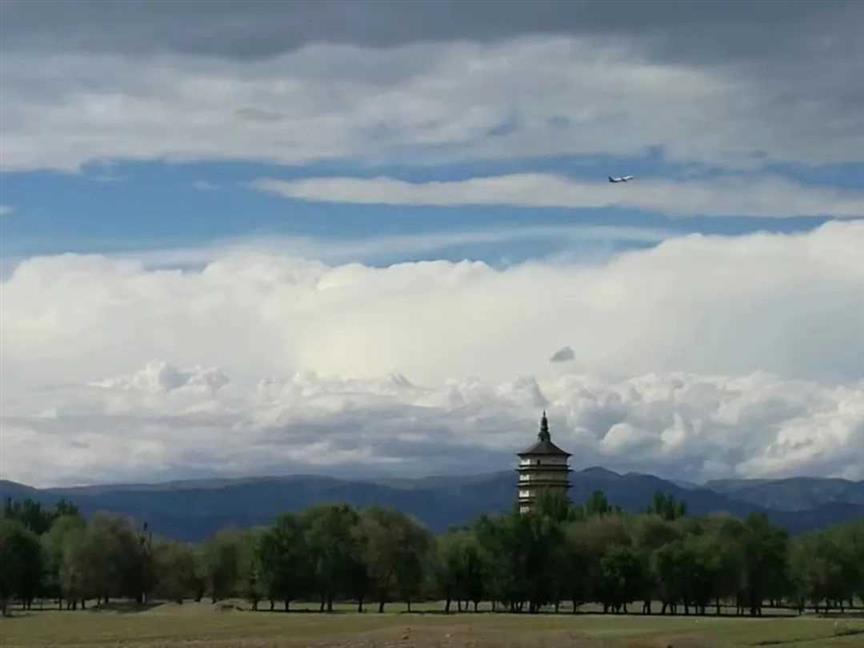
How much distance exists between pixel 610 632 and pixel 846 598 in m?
87.4

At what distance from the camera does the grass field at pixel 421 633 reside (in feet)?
281

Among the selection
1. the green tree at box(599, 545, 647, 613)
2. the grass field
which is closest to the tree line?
the green tree at box(599, 545, 647, 613)

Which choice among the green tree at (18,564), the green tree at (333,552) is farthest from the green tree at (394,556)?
the green tree at (18,564)

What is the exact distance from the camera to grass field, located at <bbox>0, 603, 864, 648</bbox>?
281ft

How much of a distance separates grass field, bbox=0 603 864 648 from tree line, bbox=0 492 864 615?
134 feet

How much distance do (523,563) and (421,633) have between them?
274ft

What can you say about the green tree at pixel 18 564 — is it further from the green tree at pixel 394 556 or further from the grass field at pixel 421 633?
the grass field at pixel 421 633

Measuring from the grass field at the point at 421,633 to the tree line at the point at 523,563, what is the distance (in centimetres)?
4081

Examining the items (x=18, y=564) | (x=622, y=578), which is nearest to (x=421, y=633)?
(x=622, y=578)

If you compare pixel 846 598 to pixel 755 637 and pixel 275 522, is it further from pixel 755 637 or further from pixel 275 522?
pixel 755 637

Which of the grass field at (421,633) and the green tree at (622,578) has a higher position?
the green tree at (622,578)

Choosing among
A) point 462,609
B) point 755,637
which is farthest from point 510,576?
point 755,637

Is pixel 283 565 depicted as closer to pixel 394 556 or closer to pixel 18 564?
pixel 394 556

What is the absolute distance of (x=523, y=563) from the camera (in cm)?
17250
